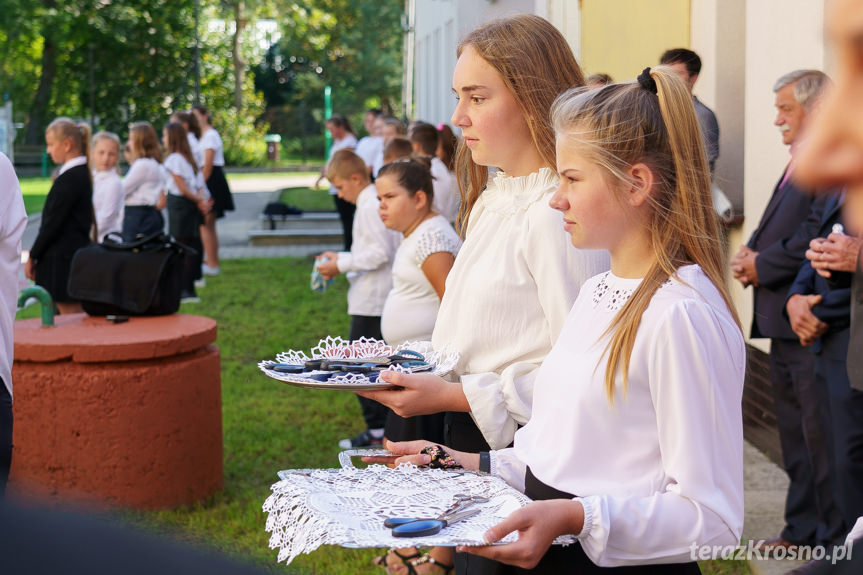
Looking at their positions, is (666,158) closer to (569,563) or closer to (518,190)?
(518,190)

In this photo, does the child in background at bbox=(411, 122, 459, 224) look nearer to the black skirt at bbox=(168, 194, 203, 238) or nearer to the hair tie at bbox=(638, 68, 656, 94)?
the black skirt at bbox=(168, 194, 203, 238)

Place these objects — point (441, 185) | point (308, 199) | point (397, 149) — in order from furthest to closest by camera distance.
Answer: point (308, 199)
point (397, 149)
point (441, 185)

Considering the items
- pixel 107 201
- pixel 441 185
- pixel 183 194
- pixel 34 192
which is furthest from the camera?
pixel 34 192

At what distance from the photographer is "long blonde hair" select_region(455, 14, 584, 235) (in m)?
2.71

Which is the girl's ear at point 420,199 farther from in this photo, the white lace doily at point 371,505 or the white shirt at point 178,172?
the white shirt at point 178,172

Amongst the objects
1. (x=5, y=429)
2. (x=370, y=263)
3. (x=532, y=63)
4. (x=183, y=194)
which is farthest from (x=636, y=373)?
(x=183, y=194)

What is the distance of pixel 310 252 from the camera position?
1838 centimetres

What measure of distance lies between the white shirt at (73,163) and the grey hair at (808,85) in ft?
18.5

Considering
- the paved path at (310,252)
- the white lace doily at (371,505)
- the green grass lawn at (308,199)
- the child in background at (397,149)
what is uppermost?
the child in background at (397,149)

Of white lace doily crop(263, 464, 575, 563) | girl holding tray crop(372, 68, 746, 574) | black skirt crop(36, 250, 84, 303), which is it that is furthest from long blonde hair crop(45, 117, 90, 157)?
white lace doily crop(263, 464, 575, 563)

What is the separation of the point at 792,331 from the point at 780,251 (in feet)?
1.22

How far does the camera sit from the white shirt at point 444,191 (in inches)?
324

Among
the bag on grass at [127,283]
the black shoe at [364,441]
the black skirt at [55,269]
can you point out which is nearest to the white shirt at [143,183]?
the black skirt at [55,269]

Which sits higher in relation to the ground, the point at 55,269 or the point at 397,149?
the point at 397,149
